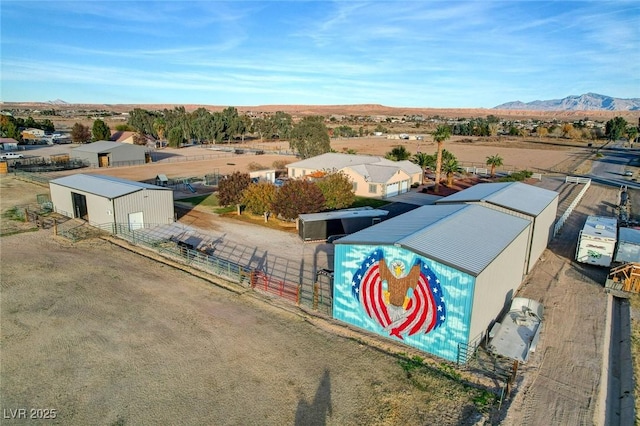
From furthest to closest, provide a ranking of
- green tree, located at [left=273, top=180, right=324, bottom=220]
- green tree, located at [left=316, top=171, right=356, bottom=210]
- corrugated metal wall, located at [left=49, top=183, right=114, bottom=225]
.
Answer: green tree, located at [left=316, top=171, right=356, bottom=210] → green tree, located at [left=273, top=180, right=324, bottom=220] → corrugated metal wall, located at [left=49, top=183, right=114, bottom=225]

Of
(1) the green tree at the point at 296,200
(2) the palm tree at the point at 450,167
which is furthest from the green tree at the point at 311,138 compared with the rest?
(1) the green tree at the point at 296,200

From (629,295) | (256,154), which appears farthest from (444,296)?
(256,154)

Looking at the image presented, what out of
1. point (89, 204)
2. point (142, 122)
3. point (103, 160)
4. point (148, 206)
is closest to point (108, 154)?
point (103, 160)

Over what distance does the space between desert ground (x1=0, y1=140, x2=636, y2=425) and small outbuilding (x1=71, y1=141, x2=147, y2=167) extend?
42.9 m

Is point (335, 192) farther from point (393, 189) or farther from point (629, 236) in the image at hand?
point (629, 236)

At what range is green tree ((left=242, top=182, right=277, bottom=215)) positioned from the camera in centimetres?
3481

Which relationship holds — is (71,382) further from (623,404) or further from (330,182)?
(330,182)

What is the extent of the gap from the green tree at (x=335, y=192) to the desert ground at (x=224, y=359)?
1576 centimetres

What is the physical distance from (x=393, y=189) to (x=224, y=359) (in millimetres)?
33227

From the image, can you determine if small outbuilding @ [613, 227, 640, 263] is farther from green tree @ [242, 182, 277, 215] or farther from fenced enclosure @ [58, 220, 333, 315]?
green tree @ [242, 182, 277, 215]

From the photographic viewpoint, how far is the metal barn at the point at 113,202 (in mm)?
30062

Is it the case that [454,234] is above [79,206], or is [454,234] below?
above

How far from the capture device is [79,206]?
33.5 metres

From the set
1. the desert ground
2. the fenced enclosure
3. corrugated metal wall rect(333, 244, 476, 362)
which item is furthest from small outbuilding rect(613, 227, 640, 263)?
the fenced enclosure
